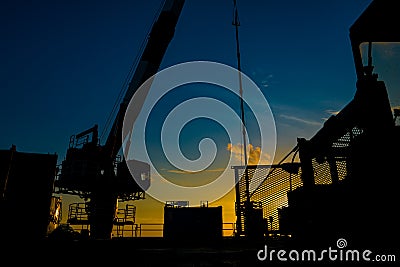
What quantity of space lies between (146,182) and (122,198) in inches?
165

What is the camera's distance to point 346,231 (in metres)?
3.96

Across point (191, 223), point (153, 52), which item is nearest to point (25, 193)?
point (191, 223)

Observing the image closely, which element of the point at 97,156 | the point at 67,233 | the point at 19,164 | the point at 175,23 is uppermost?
the point at 175,23

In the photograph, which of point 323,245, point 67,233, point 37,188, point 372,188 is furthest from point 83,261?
point 67,233

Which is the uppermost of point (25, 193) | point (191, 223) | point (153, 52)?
point (153, 52)

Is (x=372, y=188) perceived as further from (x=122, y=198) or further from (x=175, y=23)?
(x=122, y=198)

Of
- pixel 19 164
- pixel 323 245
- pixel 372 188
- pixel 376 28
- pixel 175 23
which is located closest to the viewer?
pixel 372 188

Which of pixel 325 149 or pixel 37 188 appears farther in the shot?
pixel 37 188

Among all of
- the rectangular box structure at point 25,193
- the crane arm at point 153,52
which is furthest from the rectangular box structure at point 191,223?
the crane arm at point 153,52

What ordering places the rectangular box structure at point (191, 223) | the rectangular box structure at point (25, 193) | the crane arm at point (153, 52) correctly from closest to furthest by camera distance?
the rectangular box structure at point (25, 193) < the rectangular box structure at point (191, 223) < the crane arm at point (153, 52)

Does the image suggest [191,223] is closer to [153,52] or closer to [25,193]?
[25,193]

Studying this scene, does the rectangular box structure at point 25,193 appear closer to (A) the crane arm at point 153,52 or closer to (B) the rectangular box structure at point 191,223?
(B) the rectangular box structure at point 191,223

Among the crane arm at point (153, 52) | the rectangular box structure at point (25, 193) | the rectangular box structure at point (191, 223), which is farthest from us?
the crane arm at point (153, 52)

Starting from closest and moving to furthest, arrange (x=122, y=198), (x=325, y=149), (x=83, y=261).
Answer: (x=325, y=149)
(x=83, y=261)
(x=122, y=198)
